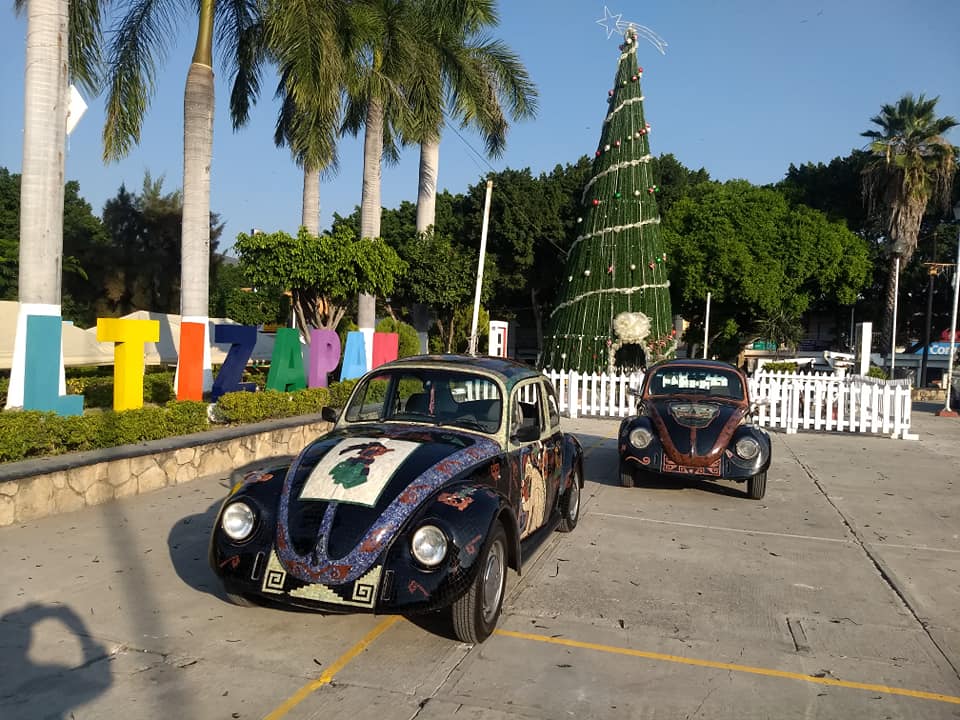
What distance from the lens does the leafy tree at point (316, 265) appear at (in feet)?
53.8

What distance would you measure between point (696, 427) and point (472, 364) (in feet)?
13.1

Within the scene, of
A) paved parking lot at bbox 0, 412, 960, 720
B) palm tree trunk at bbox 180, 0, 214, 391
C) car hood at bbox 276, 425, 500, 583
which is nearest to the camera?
paved parking lot at bbox 0, 412, 960, 720

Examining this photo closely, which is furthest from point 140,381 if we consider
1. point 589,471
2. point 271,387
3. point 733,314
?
point 733,314

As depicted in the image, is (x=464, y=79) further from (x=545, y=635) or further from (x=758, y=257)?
(x=758, y=257)

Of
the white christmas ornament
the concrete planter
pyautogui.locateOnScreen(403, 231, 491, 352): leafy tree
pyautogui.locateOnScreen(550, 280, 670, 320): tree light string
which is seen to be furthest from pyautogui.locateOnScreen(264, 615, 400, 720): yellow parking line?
pyautogui.locateOnScreen(403, 231, 491, 352): leafy tree

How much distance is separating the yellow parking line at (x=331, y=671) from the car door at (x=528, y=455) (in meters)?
1.19

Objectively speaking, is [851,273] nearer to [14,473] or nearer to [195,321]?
[195,321]

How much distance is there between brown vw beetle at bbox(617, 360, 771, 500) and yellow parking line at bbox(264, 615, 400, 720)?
16.1ft

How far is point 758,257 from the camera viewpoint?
1646 inches

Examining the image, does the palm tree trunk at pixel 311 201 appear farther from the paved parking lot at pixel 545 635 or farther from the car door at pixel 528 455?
the car door at pixel 528 455

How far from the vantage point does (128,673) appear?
415 centimetres

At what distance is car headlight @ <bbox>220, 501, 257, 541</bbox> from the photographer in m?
4.67

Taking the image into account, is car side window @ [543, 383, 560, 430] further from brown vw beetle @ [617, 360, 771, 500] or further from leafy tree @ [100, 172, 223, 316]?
leafy tree @ [100, 172, 223, 316]

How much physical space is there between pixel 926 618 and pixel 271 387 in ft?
32.0
